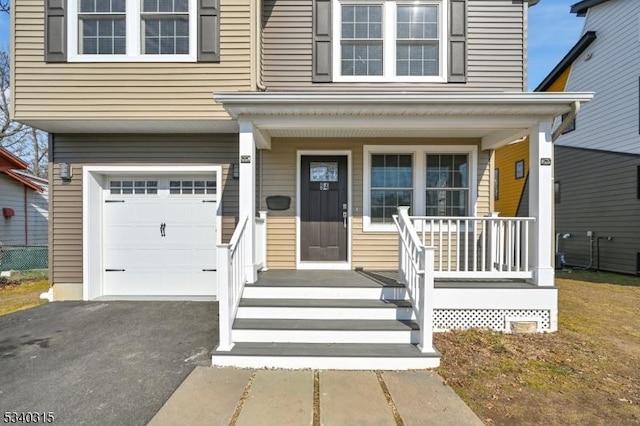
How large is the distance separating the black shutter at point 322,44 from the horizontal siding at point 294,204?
1143 millimetres

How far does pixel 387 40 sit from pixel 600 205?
8.33 m

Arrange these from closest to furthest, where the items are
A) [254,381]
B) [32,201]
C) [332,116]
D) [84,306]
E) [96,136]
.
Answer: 1. [254,381]
2. [332,116]
3. [84,306]
4. [96,136]
5. [32,201]

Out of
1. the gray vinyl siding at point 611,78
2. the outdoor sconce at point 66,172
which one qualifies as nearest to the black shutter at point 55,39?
the outdoor sconce at point 66,172

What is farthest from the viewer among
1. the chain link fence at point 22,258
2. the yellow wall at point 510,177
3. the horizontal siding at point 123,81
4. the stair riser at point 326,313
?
the yellow wall at point 510,177

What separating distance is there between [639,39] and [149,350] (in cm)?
1255

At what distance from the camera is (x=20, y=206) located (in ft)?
35.4

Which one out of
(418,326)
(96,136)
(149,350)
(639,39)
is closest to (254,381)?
(149,350)

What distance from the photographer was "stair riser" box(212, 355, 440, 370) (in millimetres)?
3412

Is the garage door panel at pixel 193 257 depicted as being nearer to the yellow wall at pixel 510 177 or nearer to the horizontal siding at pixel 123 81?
the horizontal siding at pixel 123 81

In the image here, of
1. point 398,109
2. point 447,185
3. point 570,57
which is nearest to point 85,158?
point 398,109

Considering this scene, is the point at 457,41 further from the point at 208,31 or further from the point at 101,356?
the point at 101,356

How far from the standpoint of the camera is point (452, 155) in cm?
589

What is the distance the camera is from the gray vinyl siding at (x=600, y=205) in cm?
888

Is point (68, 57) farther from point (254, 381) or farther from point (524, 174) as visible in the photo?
point (524, 174)
